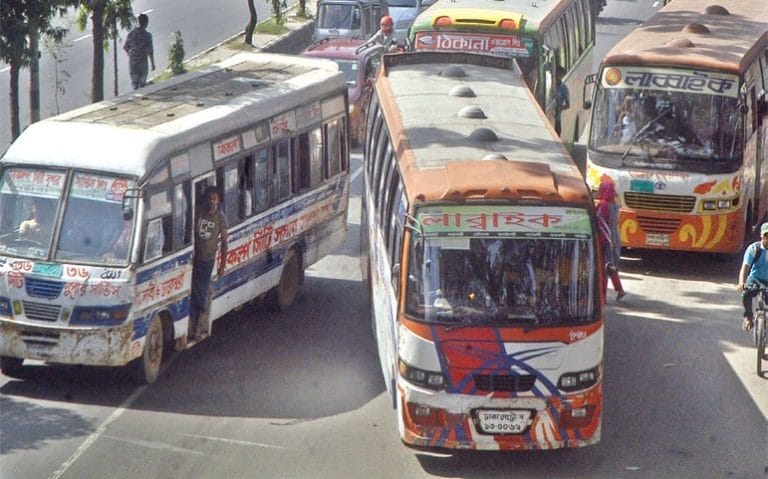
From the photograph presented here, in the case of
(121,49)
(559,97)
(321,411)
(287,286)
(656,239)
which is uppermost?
(559,97)

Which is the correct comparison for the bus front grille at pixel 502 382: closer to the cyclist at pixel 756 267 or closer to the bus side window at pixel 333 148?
the cyclist at pixel 756 267

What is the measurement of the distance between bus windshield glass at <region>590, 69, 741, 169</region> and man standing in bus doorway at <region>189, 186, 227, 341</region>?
6.53 m

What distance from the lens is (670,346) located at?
16828 millimetres

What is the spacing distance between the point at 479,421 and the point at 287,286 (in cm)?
591

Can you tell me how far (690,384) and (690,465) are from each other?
2485 mm

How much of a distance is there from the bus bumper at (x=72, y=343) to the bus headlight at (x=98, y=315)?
6cm

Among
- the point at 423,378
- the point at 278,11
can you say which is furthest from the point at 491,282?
the point at 278,11

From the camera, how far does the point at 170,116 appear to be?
51.1 feet

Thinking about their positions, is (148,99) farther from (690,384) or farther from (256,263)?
(690,384)

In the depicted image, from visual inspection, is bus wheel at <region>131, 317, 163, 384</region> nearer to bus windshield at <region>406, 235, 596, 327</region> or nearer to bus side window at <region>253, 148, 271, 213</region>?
bus side window at <region>253, 148, 271, 213</region>

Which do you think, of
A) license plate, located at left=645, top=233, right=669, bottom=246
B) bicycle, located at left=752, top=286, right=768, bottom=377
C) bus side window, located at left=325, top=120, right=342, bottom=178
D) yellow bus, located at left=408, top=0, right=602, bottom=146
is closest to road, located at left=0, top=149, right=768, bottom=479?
bicycle, located at left=752, top=286, right=768, bottom=377

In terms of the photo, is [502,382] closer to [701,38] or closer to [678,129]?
[678,129]

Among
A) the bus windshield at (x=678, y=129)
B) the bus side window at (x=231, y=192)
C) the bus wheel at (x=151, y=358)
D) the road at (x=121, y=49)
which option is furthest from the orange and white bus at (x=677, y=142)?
the road at (x=121, y=49)

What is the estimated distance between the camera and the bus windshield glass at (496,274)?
12477 mm
